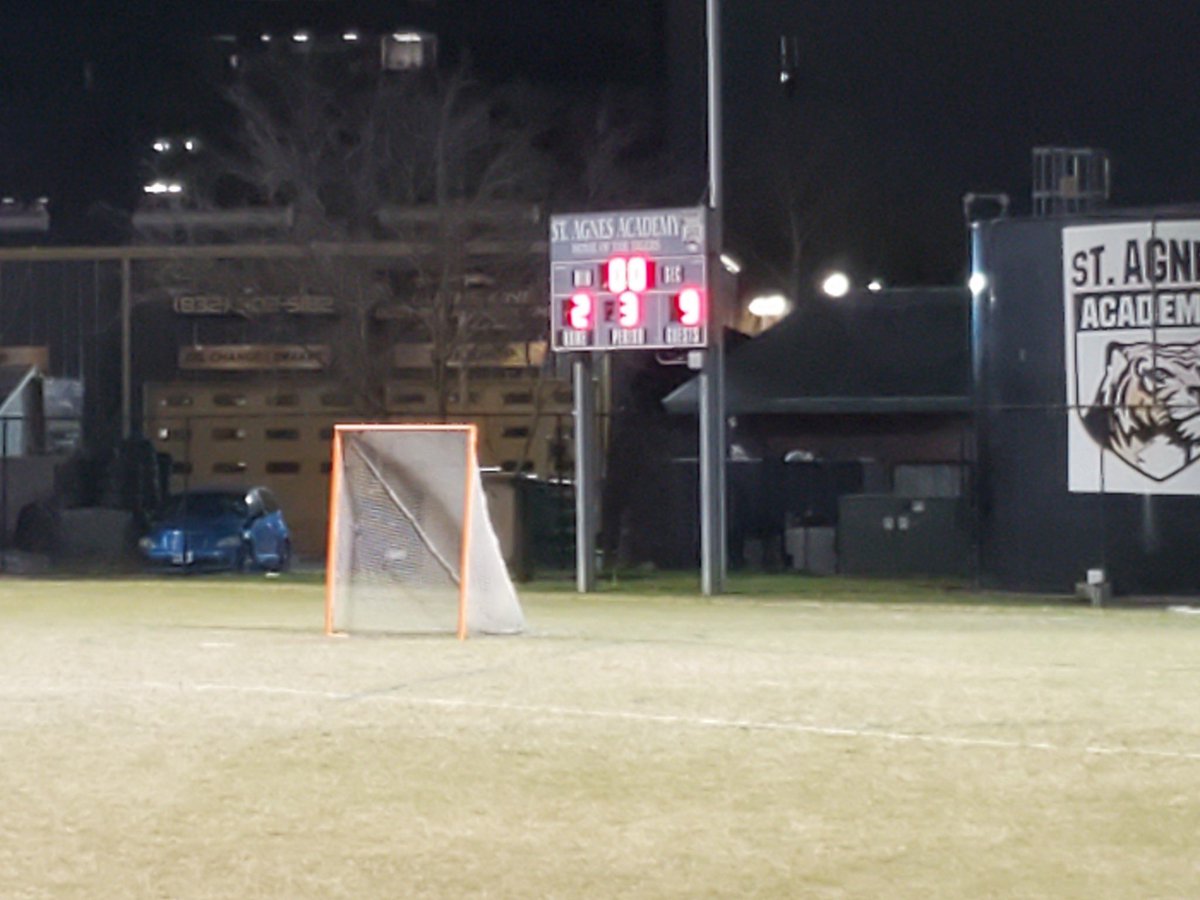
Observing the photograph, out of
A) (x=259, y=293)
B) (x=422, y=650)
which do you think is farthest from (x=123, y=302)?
(x=422, y=650)

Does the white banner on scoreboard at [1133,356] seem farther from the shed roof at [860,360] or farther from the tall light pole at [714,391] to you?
the shed roof at [860,360]

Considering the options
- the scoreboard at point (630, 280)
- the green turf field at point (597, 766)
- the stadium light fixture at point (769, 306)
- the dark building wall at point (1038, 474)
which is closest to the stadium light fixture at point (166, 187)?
the stadium light fixture at point (769, 306)

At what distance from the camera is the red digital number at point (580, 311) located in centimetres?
2569

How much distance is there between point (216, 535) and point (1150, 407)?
610 inches

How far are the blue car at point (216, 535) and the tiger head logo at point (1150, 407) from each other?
1439 centimetres

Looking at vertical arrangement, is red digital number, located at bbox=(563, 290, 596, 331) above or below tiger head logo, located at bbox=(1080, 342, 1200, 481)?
above

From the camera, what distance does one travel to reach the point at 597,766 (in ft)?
36.2

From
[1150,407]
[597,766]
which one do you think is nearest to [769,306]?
[1150,407]

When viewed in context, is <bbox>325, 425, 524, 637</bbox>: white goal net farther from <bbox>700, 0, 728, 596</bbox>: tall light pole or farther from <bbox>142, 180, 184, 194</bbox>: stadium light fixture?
<bbox>142, 180, 184, 194</bbox>: stadium light fixture

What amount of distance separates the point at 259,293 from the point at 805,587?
41.5 feet

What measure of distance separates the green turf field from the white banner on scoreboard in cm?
620

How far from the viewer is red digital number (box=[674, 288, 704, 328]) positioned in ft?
82.3

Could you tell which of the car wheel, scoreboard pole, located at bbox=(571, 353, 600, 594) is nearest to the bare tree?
the car wheel

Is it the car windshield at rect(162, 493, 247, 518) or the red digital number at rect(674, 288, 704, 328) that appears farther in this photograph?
the car windshield at rect(162, 493, 247, 518)
